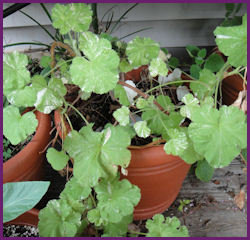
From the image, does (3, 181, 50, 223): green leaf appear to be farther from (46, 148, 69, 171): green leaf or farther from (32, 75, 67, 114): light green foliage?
(32, 75, 67, 114): light green foliage

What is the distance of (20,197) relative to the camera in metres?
0.72

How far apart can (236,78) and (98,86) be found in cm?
79

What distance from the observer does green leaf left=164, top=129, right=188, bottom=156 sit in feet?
2.63

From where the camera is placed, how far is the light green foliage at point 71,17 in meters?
0.84

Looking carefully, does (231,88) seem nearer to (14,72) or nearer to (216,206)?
(216,206)

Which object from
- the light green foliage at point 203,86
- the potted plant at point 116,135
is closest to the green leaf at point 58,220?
the potted plant at point 116,135

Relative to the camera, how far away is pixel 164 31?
60.9 inches

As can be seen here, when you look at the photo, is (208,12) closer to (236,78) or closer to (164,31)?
(164,31)

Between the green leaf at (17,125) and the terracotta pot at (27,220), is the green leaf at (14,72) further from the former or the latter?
the terracotta pot at (27,220)

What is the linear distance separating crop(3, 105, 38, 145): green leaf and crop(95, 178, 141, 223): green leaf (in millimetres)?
274

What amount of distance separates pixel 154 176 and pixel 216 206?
52 centimetres

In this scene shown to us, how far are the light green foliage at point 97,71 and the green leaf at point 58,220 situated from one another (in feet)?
1.36

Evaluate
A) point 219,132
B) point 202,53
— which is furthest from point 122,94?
point 202,53

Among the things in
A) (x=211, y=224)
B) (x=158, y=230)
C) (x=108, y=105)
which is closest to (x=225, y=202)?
(x=211, y=224)
